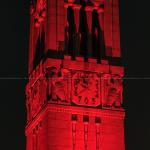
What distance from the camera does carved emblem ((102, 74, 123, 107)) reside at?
50.9 meters

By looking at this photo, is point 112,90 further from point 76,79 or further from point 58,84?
point 58,84

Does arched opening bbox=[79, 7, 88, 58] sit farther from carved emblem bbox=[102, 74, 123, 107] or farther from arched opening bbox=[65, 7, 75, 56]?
carved emblem bbox=[102, 74, 123, 107]

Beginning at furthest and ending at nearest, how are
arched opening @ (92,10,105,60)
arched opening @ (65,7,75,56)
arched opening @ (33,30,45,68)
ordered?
arched opening @ (33,30,45,68)
arched opening @ (92,10,105,60)
arched opening @ (65,7,75,56)

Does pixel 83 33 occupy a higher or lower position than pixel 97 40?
higher

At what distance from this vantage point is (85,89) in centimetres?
5031

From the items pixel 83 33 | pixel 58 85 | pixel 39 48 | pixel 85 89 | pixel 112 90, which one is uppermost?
pixel 83 33

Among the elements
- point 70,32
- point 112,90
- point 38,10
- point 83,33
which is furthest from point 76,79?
point 38,10

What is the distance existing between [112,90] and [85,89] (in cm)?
193

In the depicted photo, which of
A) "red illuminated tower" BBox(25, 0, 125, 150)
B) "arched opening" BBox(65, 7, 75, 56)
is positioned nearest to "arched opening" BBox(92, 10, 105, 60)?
"red illuminated tower" BBox(25, 0, 125, 150)

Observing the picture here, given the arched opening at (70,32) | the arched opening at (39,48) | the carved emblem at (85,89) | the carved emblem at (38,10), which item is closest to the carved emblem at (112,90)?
the carved emblem at (85,89)

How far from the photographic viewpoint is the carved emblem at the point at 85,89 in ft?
164

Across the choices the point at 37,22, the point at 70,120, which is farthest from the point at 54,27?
the point at 70,120

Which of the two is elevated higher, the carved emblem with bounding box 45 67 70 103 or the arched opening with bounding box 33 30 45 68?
the arched opening with bounding box 33 30 45 68

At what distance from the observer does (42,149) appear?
4966 cm
